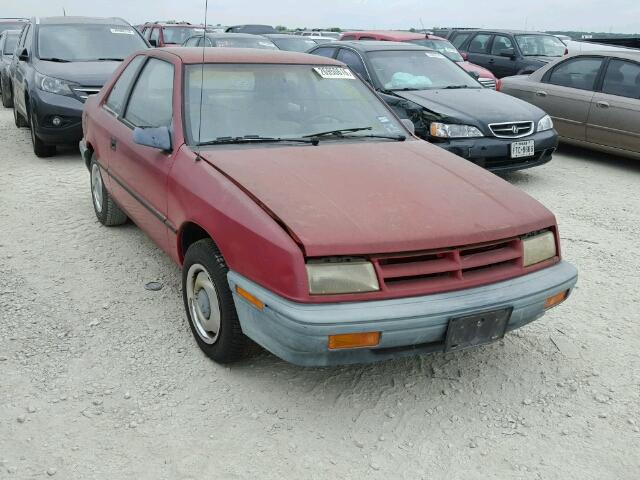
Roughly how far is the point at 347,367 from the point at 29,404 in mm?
1472

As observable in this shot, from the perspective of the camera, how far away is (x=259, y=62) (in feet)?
12.9

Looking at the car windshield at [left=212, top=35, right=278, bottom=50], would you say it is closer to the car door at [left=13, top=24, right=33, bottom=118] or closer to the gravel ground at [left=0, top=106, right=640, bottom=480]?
the car door at [left=13, top=24, right=33, bottom=118]

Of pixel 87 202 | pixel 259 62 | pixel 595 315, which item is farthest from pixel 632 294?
pixel 87 202

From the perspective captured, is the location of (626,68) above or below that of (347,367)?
above

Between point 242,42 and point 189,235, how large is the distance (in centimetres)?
935

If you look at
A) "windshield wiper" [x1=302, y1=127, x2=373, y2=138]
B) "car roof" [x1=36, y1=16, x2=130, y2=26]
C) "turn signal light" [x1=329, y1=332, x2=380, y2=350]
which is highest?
"windshield wiper" [x1=302, y1=127, x2=373, y2=138]

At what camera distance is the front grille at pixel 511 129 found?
6.62m

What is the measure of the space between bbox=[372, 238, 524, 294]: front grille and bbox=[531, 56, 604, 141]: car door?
19.0 ft

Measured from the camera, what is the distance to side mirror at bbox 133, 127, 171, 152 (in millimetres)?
3496

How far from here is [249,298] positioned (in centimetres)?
274

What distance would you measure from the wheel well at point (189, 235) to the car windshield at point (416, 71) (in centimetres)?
446

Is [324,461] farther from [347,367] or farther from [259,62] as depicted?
[259,62]

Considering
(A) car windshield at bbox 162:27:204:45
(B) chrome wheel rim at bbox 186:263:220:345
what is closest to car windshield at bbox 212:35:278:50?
(A) car windshield at bbox 162:27:204:45

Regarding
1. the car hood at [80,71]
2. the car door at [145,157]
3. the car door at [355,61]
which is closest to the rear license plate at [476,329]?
the car door at [145,157]
